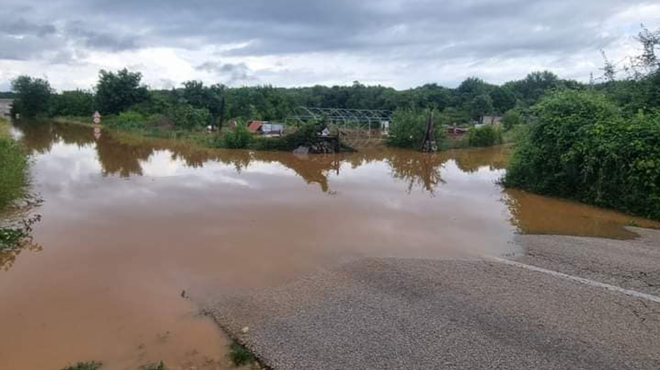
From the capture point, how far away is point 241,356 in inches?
177

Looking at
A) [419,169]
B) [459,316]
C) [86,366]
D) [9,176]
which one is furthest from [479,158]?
[86,366]

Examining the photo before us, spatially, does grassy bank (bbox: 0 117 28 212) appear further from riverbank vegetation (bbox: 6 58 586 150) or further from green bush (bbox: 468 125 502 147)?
green bush (bbox: 468 125 502 147)

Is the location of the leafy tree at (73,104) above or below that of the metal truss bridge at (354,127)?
above

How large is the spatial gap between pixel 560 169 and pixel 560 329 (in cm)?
979

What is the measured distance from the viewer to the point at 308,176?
16.9 metres

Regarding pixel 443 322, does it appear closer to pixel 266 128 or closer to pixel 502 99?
pixel 266 128

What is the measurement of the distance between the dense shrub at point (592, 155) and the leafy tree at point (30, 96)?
55696 mm

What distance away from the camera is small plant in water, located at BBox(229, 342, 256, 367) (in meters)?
4.43

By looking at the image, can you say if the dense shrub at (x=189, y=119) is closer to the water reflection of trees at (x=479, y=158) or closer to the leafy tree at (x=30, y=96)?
the water reflection of trees at (x=479, y=158)

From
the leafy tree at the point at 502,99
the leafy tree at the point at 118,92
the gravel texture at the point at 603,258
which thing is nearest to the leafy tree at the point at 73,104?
the leafy tree at the point at 118,92

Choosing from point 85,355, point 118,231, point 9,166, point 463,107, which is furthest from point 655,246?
point 463,107

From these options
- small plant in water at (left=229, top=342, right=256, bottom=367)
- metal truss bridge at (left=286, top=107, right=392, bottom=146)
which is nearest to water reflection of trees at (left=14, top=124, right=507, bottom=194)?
metal truss bridge at (left=286, top=107, right=392, bottom=146)

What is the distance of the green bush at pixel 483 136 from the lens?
31.4 metres

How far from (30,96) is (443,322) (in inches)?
2364
